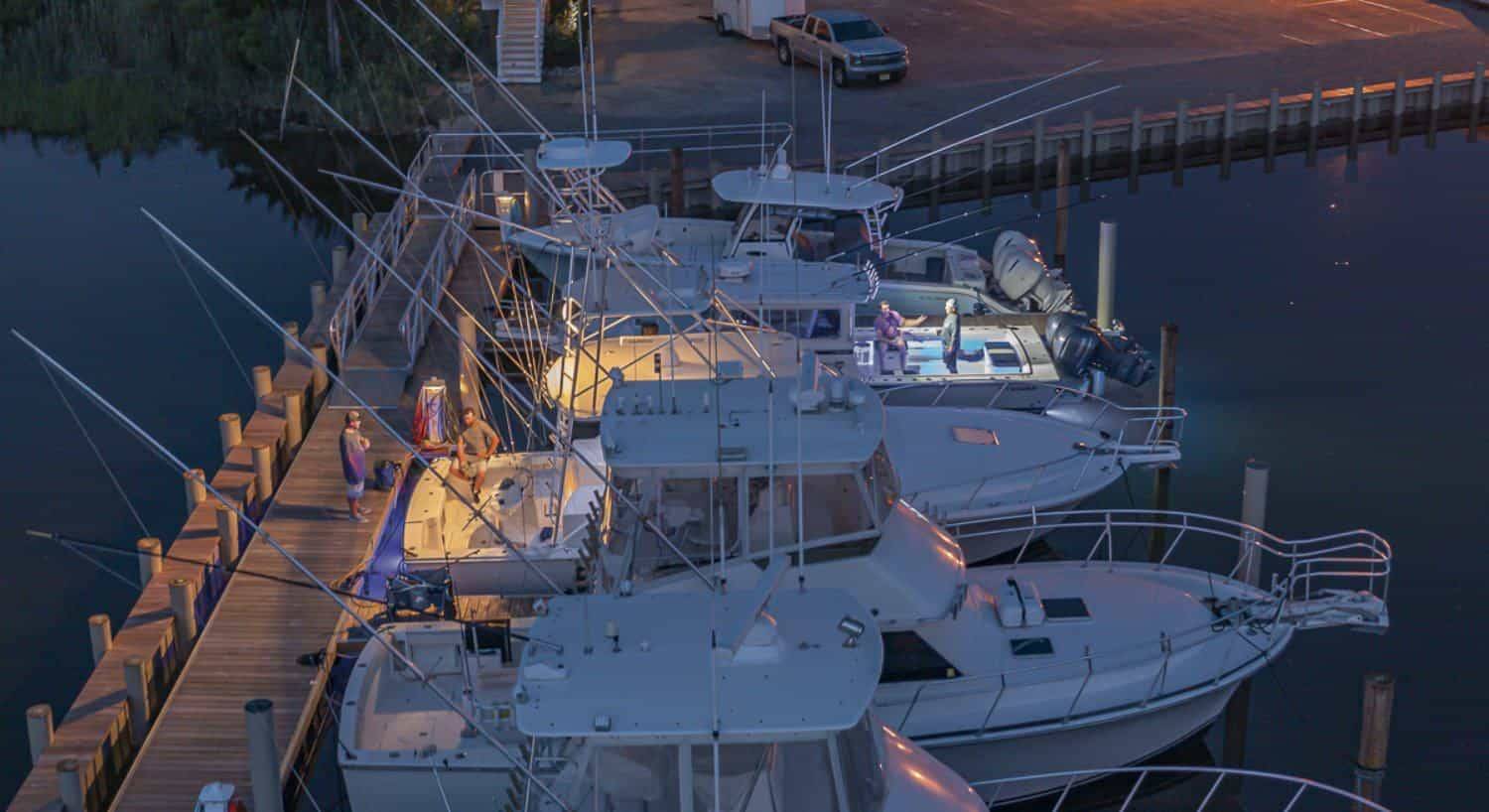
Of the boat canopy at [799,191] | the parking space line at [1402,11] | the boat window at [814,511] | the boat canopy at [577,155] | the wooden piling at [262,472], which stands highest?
the boat canopy at [577,155]

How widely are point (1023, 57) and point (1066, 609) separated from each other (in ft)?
80.0

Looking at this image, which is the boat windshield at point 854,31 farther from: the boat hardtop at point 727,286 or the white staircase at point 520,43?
the boat hardtop at point 727,286

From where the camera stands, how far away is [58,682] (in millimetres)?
18609

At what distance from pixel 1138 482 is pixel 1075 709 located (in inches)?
304

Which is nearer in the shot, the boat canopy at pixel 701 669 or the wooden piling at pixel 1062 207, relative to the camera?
the boat canopy at pixel 701 669

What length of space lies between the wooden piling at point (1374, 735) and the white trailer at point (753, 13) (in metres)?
26.4

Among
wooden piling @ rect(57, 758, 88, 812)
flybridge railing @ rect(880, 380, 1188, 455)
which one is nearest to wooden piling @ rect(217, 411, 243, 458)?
wooden piling @ rect(57, 758, 88, 812)

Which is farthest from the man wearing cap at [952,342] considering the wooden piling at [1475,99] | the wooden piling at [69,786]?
the wooden piling at [1475,99]

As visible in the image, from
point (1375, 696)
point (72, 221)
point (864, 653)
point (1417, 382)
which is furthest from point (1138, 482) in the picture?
point (72, 221)

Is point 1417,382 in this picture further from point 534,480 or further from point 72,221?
point 72,221

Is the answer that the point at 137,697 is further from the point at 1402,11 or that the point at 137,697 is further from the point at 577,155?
the point at 1402,11

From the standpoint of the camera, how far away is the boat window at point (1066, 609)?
52.1 feet

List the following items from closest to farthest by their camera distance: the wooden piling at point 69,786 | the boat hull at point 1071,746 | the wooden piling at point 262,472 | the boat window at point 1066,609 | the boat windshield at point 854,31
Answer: the wooden piling at point 69,786 < the boat hull at point 1071,746 < the boat window at point 1066,609 < the wooden piling at point 262,472 < the boat windshield at point 854,31

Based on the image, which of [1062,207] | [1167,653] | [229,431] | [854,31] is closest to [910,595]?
[1167,653]
